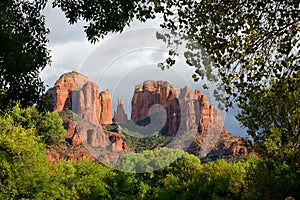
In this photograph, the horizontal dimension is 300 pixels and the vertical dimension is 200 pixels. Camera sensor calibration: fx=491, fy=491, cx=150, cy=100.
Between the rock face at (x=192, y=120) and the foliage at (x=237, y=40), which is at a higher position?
the rock face at (x=192, y=120)

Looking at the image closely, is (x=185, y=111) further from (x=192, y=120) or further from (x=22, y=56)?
(x=22, y=56)

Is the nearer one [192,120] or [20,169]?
[20,169]

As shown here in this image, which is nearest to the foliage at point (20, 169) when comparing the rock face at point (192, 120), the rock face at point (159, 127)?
the rock face at point (159, 127)

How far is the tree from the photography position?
1205 centimetres

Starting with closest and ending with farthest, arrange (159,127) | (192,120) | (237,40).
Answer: (237,40), (159,127), (192,120)

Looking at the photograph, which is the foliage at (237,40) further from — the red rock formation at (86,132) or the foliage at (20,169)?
the red rock formation at (86,132)

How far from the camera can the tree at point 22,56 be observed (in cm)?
1205

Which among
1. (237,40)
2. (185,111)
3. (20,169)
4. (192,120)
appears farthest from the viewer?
(185,111)

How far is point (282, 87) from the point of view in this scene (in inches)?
457

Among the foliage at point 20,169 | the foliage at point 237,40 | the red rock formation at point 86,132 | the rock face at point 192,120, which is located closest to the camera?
the foliage at point 237,40

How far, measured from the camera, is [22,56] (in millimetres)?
12203

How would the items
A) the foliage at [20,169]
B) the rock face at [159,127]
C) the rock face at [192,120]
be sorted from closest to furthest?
1. the foliage at [20,169]
2. the rock face at [159,127]
3. the rock face at [192,120]

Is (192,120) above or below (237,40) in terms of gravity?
above

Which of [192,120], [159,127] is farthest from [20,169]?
[192,120]
